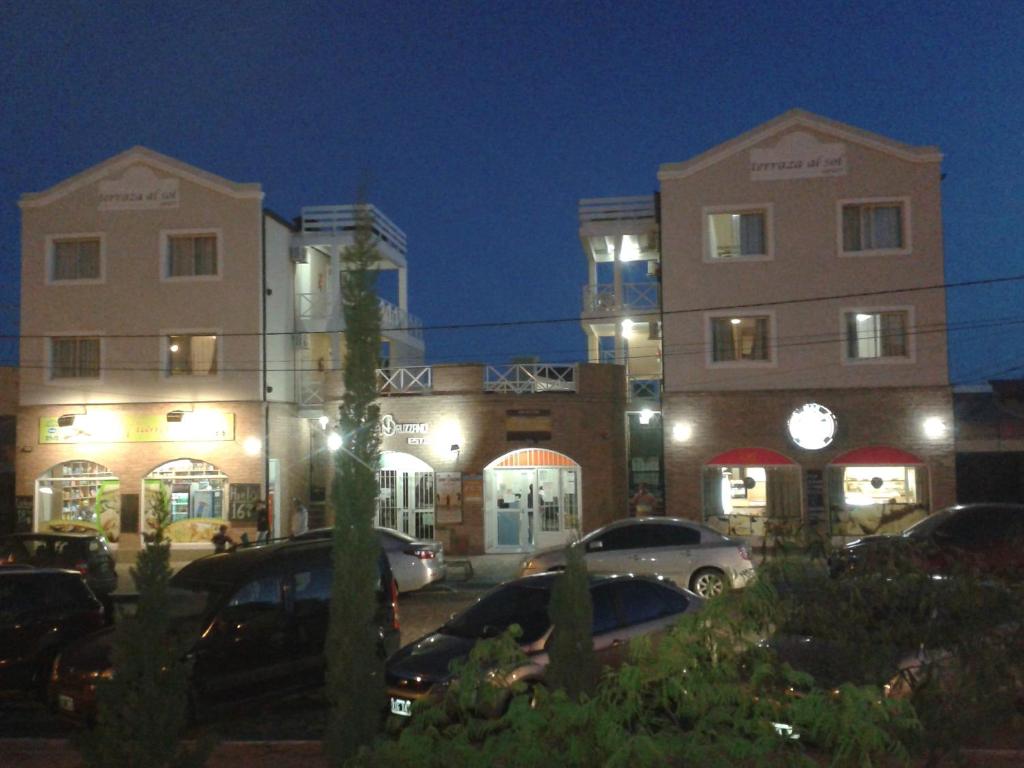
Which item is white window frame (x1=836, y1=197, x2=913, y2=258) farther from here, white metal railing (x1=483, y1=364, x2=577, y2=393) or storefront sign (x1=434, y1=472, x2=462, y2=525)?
storefront sign (x1=434, y1=472, x2=462, y2=525)

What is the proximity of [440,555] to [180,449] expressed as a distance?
35.1ft

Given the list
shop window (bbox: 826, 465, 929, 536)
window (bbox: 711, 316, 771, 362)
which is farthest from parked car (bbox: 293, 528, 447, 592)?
shop window (bbox: 826, 465, 929, 536)

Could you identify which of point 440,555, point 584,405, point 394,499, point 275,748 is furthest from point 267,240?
point 275,748

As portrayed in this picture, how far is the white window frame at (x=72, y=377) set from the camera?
1077 inches

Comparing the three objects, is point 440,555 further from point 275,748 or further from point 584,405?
point 275,748

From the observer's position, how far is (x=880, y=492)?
977 inches

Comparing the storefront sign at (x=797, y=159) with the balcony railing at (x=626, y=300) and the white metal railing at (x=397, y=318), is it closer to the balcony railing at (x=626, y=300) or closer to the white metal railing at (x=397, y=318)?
the balcony railing at (x=626, y=300)

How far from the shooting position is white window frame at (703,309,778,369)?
25.4 metres

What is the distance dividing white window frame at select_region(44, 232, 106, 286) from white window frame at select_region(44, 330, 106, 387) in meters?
1.39

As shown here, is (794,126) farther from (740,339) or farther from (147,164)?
(147,164)

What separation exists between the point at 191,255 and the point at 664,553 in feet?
54.9

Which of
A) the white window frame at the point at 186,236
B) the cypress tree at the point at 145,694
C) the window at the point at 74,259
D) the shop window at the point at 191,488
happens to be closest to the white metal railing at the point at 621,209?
the white window frame at the point at 186,236

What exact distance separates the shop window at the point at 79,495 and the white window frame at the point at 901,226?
20006 millimetres

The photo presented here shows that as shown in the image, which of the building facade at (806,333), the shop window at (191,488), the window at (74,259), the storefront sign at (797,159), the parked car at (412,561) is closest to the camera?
the parked car at (412,561)
